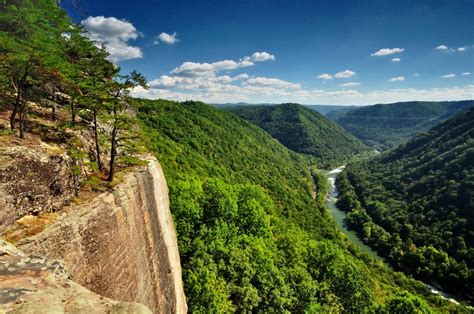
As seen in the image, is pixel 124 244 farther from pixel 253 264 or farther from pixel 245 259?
pixel 253 264

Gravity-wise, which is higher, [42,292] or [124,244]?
[42,292]

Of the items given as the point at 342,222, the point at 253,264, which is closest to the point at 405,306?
the point at 253,264

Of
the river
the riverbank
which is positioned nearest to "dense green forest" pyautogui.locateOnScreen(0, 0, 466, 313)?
the river

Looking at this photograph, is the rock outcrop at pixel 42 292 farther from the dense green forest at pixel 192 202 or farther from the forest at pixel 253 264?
the forest at pixel 253 264

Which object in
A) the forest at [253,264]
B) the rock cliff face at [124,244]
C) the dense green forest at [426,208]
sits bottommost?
the dense green forest at [426,208]

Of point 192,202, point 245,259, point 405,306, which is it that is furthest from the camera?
point 405,306

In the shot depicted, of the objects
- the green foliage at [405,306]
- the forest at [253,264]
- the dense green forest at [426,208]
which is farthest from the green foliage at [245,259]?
the dense green forest at [426,208]
